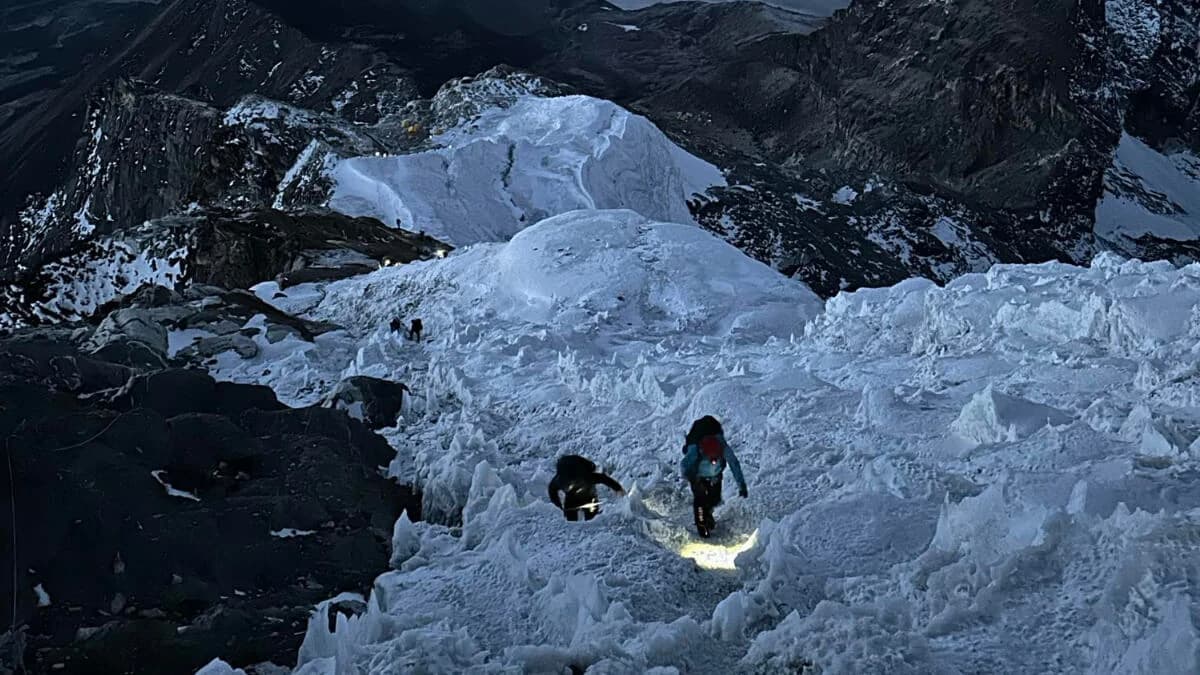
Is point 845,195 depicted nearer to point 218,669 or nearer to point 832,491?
point 832,491

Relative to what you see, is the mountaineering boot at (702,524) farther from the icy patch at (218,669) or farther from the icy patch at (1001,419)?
the icy patch at (218,669)

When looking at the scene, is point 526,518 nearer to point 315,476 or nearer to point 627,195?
point 315,476

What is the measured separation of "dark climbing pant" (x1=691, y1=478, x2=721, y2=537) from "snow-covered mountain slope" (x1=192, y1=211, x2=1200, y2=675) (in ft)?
0.65

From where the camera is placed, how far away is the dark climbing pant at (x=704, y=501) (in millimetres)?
7844

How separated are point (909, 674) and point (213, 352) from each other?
45.1ft

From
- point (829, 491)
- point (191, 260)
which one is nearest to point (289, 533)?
point (829, 491)

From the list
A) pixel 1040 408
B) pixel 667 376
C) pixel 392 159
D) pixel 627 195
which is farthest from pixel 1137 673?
pixel 627 195

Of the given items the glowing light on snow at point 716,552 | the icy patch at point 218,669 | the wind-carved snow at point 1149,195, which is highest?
the icy patch at point 218,669

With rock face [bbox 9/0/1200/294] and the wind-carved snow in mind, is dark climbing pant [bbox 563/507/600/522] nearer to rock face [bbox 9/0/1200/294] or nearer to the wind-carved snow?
rock face [bbox 9/0/1200/294]

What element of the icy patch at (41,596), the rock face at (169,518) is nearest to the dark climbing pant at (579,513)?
the rock face at (169,518)

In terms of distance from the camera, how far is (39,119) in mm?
192125

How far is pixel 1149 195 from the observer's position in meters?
141

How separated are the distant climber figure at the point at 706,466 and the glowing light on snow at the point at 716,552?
0.23 m

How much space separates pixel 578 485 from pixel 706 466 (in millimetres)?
1294
